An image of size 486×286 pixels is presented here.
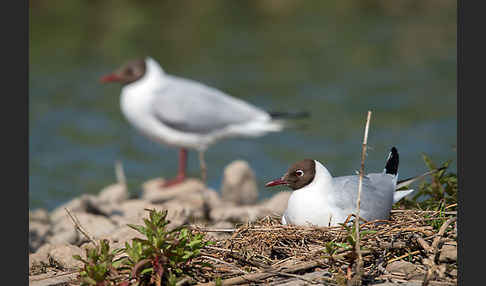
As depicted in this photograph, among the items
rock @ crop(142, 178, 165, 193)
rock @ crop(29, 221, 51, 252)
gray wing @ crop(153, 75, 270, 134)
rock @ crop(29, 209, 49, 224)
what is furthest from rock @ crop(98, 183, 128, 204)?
gray wing @ crop(153, 75, 270, 134)

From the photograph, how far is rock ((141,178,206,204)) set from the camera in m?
8.86

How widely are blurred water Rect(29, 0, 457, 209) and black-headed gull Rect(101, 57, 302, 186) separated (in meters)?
0.82

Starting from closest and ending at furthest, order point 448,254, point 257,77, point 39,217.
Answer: point 448,254 → point 39,217 → point 257,77

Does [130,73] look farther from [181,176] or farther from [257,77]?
[257,77]

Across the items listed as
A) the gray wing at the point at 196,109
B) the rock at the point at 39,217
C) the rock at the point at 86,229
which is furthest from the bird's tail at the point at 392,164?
the gray wing at the point at 196,109

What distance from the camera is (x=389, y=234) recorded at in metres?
4.34

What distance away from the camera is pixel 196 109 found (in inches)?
384

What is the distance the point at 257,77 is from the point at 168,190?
5.68 m

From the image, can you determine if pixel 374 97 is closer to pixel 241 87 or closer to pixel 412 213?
pixel 241 87

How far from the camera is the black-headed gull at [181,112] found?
973 cm

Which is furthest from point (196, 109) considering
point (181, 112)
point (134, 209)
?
point (134, 209)

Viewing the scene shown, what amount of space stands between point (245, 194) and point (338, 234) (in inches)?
175

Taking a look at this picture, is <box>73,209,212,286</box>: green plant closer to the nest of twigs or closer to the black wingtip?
the nest of twigs

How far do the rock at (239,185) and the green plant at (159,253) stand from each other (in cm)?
468
